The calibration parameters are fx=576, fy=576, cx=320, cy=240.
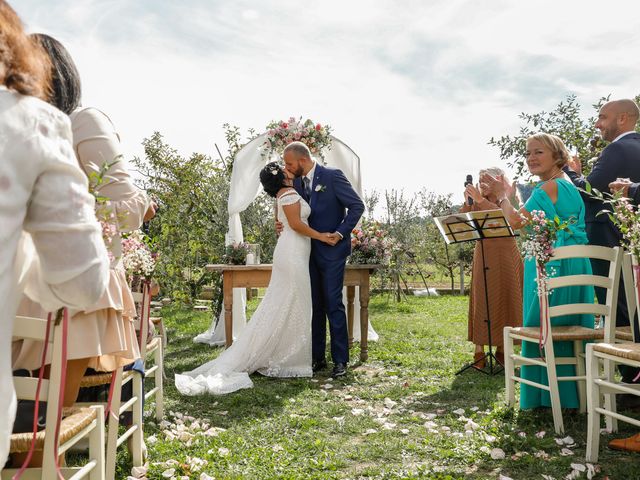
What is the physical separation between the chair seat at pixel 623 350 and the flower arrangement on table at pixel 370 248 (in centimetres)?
385

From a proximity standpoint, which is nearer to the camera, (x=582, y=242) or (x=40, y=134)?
(x=40, y=134)

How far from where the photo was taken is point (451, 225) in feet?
19.1

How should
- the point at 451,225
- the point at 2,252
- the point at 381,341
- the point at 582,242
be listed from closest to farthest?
the point at 2,252 < the point at 582,242 < the point at 451,225 < the point at 381,341

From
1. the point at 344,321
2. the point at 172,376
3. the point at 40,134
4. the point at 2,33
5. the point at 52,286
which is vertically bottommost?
the point at 172,376

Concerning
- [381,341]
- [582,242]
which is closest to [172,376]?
[381,341]

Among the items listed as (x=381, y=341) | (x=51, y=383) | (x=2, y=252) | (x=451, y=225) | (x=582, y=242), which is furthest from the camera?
(x=381, y=341)

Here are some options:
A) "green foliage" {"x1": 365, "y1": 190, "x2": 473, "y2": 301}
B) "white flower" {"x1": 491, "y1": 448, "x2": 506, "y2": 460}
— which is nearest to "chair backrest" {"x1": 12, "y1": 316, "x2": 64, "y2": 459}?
Result: "white flower" {"x1": 491, "y1": 448, "x2": 506, "y2": 460}

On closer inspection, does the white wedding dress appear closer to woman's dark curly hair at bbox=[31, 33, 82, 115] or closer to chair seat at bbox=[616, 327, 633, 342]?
chair seat at bbox=[616, 327, 633, 342]

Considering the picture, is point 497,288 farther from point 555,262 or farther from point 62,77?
point 62,77

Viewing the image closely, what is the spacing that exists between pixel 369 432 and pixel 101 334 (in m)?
2.46

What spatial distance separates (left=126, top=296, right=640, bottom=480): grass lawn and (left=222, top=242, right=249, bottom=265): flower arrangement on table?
152cm

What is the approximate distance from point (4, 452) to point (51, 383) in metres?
0.57

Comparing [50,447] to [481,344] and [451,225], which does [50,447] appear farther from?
[481,344]

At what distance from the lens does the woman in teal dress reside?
434 cm
